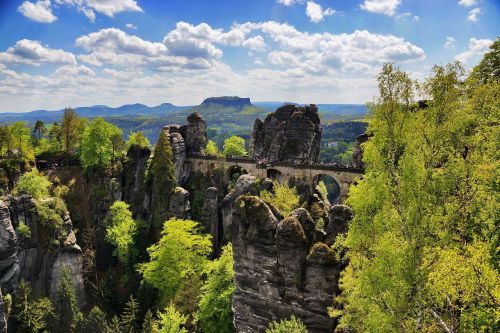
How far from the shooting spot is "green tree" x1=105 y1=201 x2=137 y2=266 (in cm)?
6356

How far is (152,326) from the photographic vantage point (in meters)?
44.2

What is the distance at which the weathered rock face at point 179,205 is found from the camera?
213 feet

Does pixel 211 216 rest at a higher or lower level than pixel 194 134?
lower

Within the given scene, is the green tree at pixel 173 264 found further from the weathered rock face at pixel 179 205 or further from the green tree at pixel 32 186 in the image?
the green tree at pixel 32 186

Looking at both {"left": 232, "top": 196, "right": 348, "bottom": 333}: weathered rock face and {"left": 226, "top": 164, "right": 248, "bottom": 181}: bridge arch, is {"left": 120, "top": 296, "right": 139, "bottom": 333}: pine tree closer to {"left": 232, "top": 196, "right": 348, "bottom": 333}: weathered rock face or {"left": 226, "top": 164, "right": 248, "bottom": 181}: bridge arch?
{"left": 232, "top": 196, "right": 348, "bottom": 333}: weathered rock face

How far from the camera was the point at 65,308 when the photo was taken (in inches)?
2119

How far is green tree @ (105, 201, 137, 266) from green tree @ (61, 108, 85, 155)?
24.3 meters

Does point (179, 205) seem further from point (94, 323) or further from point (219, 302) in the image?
point (219, 302)

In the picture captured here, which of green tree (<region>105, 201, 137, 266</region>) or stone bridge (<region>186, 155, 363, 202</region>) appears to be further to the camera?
green tree (<region>105, 201, 137, 266</region>)

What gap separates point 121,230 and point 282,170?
98.1 feet

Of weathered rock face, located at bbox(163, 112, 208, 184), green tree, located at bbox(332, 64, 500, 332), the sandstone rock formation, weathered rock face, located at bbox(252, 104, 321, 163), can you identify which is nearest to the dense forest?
green tree, located at bbox(332, 64, 500, 332)

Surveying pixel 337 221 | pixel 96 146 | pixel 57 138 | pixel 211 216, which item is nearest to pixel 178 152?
pixel 96 146

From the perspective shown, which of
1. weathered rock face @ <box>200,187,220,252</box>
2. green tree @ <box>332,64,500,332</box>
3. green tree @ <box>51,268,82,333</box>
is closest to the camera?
green tree @ <box>332,64,500,332</box>

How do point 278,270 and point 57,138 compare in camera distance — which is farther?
point 57,138
